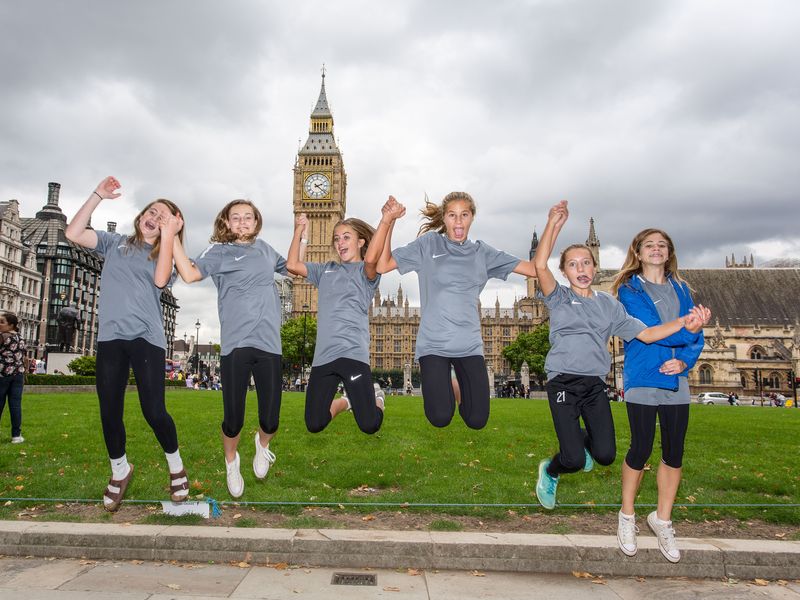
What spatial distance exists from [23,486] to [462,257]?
20.3 ft

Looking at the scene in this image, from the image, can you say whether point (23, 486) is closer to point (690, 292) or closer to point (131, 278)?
point (131, 278)

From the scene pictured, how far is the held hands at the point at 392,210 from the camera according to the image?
17.7 ft

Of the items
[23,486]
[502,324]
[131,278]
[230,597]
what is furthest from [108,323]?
[502,324]

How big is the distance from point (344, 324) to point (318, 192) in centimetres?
→ 9102

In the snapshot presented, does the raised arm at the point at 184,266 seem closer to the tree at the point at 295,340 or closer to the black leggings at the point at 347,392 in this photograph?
the black leggings at the point at 347,392

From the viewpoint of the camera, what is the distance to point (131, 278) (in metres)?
5.61

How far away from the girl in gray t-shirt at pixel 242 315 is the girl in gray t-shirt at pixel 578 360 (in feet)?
8.76

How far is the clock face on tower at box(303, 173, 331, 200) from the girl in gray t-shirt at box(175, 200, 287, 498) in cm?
9018

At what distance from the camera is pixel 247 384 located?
221 inches

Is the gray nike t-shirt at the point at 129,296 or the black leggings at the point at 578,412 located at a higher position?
the gray nike t-shirt at the point at 129,296

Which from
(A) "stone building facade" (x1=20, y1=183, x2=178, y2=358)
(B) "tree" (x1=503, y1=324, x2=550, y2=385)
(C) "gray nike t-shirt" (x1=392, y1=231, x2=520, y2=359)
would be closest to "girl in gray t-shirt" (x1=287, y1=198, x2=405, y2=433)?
(C) "gray nike t-shirt" (x1=392, y1=231, x2=520, y2=359)

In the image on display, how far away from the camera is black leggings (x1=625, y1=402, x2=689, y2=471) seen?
5145mm

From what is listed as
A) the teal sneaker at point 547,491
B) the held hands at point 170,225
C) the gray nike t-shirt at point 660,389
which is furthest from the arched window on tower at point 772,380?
the held hands at point 170,225

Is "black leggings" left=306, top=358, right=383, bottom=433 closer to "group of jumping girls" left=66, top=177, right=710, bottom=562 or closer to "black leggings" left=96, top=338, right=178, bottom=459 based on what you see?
"group of jumping girls" left=66, top=177, right=710, bottom=562
